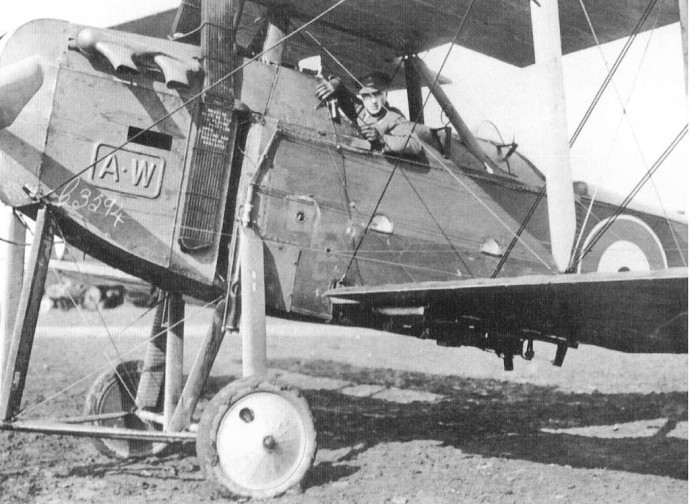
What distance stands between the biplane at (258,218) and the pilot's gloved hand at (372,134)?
0.24 feet

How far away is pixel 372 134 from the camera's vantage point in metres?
5.64

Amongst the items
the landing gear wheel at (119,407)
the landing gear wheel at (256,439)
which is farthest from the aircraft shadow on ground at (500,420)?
A: the landing gear wheel at (119,407)

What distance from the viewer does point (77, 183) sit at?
468 cm

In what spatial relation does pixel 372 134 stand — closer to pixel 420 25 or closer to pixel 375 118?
pixel 375 118

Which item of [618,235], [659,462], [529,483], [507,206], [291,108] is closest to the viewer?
[529,483]

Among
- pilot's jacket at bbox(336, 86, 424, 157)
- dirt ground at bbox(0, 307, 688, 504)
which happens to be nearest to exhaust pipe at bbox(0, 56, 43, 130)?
dirt ground at bbox(0, 307, 688, 504)

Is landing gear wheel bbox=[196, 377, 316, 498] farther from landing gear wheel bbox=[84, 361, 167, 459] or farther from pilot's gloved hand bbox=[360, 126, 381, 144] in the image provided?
pilot's gloved hand bbox=[360, 126, 381, 144]

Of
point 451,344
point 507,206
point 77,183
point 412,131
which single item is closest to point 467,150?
point 507,206

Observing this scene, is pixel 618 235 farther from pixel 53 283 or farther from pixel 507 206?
pixel 53 283

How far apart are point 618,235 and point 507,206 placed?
1.82 meters

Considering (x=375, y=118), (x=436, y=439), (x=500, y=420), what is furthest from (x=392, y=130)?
(x=500, y=420)

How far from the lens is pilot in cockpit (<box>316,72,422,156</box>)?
554cm

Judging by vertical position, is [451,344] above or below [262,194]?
below

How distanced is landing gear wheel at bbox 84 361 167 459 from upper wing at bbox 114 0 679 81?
10.9 feet
